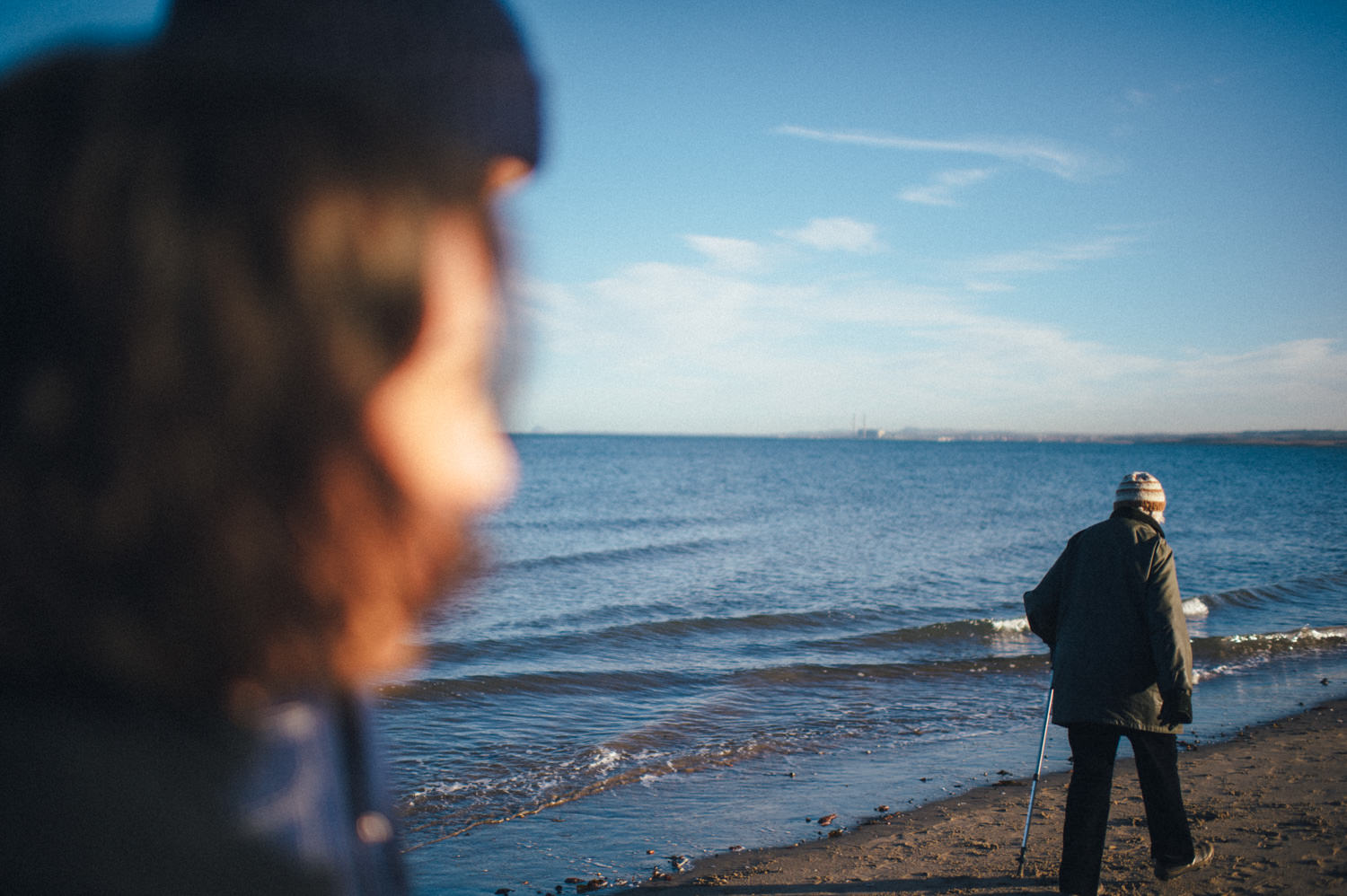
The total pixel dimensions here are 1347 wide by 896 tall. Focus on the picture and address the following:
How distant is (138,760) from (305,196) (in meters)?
0.33

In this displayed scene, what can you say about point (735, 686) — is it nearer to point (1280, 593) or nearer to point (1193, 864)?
point (1193, 864)

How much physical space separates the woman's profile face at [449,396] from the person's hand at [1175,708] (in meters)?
5.53

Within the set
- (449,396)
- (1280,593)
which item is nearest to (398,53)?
(449,396)

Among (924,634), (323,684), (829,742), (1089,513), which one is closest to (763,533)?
(924,634)

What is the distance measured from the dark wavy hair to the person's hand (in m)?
5.62

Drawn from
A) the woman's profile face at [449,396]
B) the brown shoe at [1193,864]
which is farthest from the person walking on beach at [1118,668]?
the woman's profile face at [449,396]

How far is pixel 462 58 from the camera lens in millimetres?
473

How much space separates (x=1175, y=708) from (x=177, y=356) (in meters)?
5.78

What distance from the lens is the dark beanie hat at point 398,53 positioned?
16.8 inches

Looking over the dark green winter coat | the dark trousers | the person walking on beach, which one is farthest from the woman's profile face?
the dark trousers

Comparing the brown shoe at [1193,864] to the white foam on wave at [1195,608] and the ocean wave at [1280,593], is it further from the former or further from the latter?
the ocean wave at [1280,593]

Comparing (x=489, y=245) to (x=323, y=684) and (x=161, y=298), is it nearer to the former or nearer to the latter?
(x=161, y=298)

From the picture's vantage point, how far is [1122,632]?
5.05 m

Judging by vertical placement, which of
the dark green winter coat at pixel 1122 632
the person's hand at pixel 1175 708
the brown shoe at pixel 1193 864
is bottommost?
the brown shoe at pixel 1193 864
